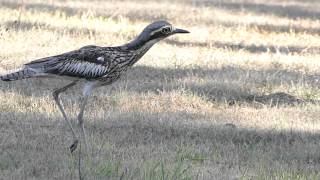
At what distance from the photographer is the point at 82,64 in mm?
9836

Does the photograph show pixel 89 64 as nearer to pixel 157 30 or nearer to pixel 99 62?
pixel 99 62

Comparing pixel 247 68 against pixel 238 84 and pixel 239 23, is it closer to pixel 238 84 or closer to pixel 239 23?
pixel 238 84

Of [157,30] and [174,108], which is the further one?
[174,108]

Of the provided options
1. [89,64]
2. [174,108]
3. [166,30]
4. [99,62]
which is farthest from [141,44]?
[174,108]

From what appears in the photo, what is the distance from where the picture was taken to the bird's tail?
9445mm

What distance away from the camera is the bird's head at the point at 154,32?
31.8ft

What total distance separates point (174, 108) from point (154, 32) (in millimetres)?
3195

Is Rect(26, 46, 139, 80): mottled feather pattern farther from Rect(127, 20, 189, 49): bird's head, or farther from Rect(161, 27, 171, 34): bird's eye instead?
Rect(161, 27, 171, 34): bird's eye

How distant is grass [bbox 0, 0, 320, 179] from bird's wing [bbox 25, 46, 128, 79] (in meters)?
0.90

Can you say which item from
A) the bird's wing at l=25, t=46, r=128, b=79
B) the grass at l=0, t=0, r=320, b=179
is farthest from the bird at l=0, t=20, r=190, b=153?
the grass at l=0, t=0, r=320, b=179

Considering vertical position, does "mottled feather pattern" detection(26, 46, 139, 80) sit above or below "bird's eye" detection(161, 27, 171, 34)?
below

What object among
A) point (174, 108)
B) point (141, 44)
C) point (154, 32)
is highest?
point (154, 32)

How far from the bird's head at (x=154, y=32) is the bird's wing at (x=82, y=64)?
0.28 m

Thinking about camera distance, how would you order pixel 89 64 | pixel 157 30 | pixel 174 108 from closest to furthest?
pixel 157 30
pixel 89 64
pixel 174 108
